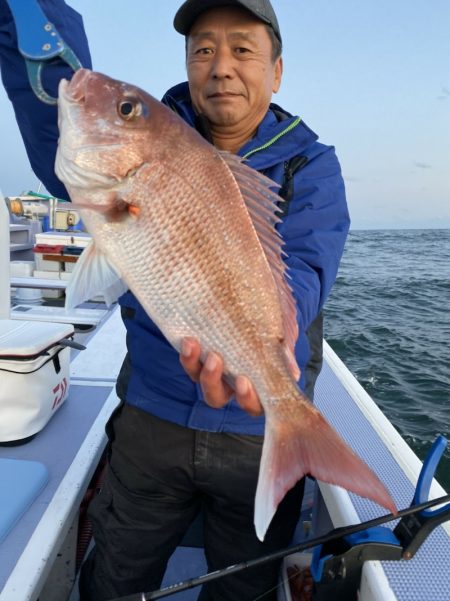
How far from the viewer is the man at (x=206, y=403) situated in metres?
1.83

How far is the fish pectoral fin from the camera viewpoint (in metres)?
1.51

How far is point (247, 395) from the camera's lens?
1.42 meters

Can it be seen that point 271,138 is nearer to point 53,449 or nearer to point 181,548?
point 53,449

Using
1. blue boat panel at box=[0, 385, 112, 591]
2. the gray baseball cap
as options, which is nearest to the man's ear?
the gray baseball cap

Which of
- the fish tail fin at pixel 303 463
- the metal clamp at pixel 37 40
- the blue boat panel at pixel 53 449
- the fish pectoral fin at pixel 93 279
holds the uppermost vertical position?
the metal clamp at pixel 37 40

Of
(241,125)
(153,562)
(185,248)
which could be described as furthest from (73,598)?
(241,125)

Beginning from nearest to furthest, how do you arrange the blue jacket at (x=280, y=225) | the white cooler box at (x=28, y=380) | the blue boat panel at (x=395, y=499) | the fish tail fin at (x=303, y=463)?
the fish tail fin at (x=303, y=463) < the blue boat panel at (x=395, y=499) < the blue jacket at (x=280, y=225) < the white cooler box at (x=28, y=380)

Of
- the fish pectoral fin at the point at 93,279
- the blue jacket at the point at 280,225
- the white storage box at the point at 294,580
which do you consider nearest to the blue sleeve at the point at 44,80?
the blue jacket at the point at 280,225

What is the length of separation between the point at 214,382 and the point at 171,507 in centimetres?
92

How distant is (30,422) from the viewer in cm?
242

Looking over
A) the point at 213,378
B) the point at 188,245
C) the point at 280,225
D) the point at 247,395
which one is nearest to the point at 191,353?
the point at 213,378

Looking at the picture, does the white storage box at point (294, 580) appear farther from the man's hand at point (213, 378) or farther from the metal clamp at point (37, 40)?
the metal clamp at point (37, 40)

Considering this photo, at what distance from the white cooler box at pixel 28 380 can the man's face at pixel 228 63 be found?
1.54 meters

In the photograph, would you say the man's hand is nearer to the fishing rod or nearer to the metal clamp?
the fishing rod
